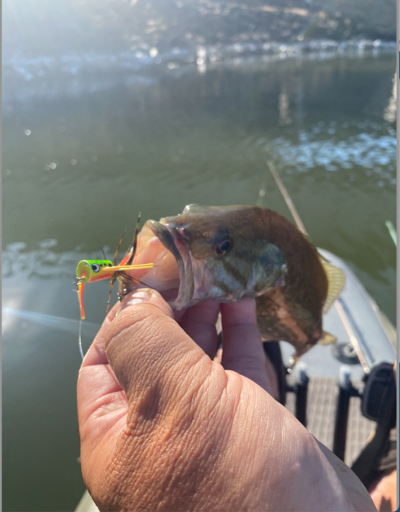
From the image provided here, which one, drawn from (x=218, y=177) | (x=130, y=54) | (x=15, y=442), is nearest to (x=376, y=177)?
(x=218, y=177)

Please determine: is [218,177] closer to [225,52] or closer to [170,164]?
[170,164]

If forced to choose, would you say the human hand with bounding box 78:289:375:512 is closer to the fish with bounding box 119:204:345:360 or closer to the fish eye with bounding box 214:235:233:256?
the fish with bounding box 119:204:345:360

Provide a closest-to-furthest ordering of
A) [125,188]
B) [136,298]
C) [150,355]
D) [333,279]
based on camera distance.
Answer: [150,355] < [136,298] < [333,279] < [125,188]

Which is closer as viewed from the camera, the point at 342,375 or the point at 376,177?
the point at 342,375

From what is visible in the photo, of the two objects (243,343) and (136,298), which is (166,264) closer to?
(136,298)

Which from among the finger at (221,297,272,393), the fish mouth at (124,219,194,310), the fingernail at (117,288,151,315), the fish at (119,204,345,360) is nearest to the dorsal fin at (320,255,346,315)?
the fish at (119,204,345,360)

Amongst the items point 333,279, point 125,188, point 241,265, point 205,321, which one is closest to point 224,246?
point 241,265
